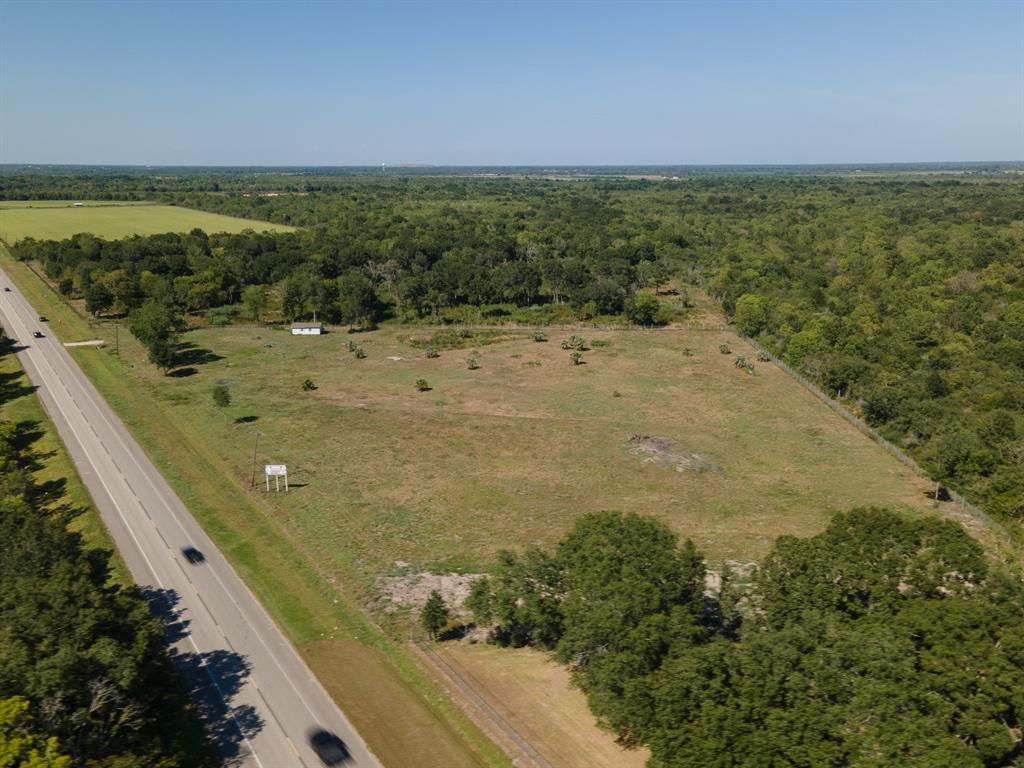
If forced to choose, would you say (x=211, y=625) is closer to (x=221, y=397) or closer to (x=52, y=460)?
(x=52, y=460)

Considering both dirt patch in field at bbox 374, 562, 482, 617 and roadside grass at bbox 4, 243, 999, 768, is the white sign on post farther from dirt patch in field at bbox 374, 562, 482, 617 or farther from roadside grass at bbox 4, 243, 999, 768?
dirt patch in field at bbox 374, 562, 482, 617

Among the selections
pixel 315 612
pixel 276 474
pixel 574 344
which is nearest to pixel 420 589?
pixel 315 612

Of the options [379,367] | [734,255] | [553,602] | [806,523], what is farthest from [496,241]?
[553,602]

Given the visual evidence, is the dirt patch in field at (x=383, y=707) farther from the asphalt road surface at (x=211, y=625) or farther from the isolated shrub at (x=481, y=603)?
the isolated shrub at (x=481, y=603)

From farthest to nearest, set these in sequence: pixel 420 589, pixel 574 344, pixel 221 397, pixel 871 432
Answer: pixel 574 344 < pixel 221 397 < pixel 871 432 < pixel 420 589

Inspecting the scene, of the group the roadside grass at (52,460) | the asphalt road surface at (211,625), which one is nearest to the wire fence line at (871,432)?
the asphalt road surface at (211,625)

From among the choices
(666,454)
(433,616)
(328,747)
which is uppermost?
(433,616)
